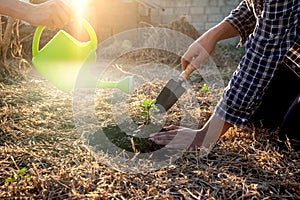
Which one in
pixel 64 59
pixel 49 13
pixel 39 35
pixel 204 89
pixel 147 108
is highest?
pixel 49 13

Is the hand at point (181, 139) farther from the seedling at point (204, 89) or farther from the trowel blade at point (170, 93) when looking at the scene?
the seedling at point (204, 89)

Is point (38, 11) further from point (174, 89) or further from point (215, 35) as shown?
point (215, 35)

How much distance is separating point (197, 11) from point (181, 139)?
504cm

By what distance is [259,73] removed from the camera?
128 cm

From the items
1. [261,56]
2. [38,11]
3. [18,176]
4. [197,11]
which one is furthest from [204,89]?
[197,11]

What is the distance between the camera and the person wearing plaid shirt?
4.07ft

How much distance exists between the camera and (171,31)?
4609 millimetres

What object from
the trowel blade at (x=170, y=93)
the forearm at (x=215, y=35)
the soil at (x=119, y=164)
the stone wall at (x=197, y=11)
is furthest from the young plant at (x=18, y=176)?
the stone wall at (x=197, y=11)

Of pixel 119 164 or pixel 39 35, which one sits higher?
pixel 39 35

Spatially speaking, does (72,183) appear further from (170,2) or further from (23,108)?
(170,2)

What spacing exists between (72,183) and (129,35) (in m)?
4.77

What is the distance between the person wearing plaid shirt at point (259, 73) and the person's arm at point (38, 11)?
599mm

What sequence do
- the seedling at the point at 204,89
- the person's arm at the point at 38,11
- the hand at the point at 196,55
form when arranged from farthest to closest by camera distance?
the seedling at the point at 204,89, the hand at the point at 196,55, the person's arm at the point at 38,11

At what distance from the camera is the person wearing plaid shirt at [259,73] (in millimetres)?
1240
